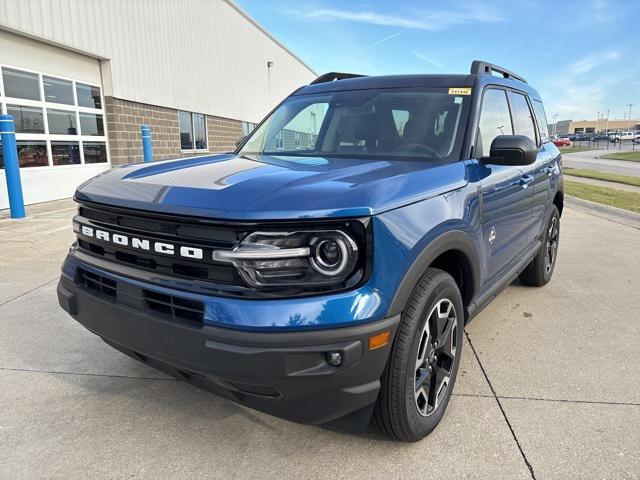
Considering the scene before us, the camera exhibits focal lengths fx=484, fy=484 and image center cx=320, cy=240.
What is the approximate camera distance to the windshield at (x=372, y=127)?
2963mm

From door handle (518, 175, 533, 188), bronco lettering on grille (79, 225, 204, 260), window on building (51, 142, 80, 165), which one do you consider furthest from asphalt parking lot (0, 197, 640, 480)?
window on building (51, 142, 80, 165)

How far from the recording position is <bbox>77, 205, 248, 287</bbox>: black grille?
193 centimetres

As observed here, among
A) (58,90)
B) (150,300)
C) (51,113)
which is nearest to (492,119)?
(150,300)

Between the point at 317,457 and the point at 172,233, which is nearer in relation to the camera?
the point at 172,233

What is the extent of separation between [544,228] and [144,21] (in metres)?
12.9

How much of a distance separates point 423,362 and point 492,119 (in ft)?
6.23

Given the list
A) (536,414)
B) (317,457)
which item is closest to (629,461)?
(536,414)

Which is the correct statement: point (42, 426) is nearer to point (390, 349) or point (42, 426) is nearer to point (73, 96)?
point (390, 349)

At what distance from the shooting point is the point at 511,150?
9.04 ft

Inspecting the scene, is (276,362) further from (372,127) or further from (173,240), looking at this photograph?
(372,127)

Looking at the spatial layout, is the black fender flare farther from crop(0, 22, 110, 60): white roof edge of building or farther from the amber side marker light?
crop(0, 22, 110, 60): white roof edge of building

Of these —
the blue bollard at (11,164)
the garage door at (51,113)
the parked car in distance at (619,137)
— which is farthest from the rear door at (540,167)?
the parked car in distance at (619,137)

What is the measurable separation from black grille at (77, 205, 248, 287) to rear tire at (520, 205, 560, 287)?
3664mm

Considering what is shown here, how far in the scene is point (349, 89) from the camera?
3584 millimetres
